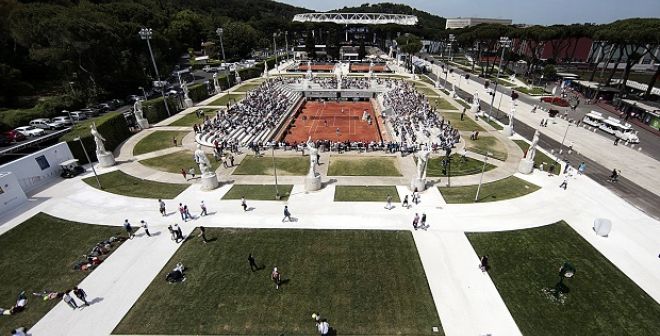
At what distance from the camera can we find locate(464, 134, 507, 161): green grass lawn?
109 ft

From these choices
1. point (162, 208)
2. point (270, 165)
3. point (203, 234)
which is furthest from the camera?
point (270, 165)

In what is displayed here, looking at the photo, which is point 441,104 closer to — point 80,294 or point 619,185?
point 619,185

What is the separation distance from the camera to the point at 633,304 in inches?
614

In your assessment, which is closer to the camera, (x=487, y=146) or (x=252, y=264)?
(x=252, y=264)

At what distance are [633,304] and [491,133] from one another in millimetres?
27475

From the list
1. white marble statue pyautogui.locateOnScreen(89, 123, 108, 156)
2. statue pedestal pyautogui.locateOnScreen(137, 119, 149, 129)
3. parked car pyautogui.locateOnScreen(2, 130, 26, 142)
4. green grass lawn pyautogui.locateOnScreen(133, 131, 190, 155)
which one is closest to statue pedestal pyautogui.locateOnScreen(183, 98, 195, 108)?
statue pedestal pyautogui.locateOnScreen(137, 119, 149, 129)

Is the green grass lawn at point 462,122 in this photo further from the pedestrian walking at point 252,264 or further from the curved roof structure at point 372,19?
the curved roof structure at point 372,19

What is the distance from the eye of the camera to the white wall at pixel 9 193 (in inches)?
904

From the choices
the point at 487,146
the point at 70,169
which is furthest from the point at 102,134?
the point at 487,146

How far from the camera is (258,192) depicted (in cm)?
2573

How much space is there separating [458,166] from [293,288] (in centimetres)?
2074

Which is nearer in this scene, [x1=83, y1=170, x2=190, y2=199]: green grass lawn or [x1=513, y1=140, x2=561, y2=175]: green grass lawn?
[x1=83, y1=170, x2=190, y2=199]: green grass lawn

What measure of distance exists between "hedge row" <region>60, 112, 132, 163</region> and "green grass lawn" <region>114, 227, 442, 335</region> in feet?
65.3

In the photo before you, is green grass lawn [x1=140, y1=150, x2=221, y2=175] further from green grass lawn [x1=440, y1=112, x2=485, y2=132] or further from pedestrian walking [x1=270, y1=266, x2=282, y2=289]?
green grass lawn [x1=440, y1=112, x2=485, y2=132]
